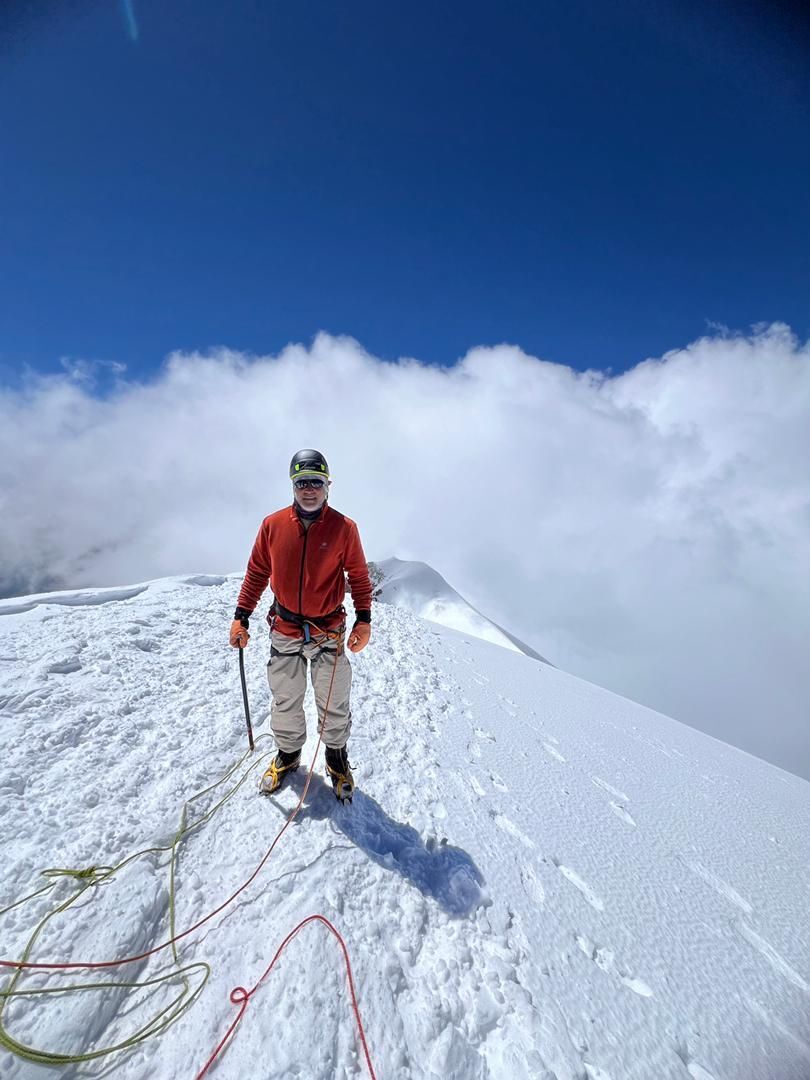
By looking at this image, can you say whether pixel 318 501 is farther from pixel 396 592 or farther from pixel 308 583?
pixel 396 592

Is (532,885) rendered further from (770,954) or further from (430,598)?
(430,598)

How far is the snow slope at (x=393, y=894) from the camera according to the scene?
2424 mm

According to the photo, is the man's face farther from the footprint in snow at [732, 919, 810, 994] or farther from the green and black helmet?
the footprint in snow at [732, 919, 810, 994]

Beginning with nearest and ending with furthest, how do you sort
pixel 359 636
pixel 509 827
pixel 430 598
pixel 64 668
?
1. pixel 359 636
2. pixel 509 827
3. pixel 64 668
4. pixel 430 598

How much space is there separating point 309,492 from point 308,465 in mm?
231

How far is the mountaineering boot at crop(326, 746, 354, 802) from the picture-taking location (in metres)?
3.94

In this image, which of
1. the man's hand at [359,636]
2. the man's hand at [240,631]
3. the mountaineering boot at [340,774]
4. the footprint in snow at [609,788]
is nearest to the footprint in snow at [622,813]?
the footprint in snow at [609,788]

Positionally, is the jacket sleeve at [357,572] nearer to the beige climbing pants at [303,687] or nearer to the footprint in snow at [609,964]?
the beige climbing pants at [303,687]

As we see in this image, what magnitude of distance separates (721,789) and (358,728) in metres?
6.12

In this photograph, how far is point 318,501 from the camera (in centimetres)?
377

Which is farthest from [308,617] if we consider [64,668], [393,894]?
[64,668]

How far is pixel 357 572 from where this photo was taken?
13.7 ft

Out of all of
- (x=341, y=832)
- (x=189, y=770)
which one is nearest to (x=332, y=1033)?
(x=341, y=832)

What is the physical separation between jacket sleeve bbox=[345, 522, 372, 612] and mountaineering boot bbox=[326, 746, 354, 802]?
1320mm
